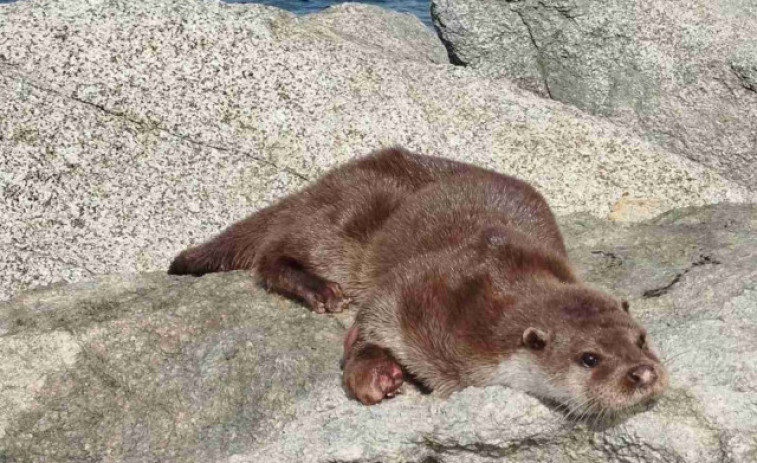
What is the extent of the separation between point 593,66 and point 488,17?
2.69ft

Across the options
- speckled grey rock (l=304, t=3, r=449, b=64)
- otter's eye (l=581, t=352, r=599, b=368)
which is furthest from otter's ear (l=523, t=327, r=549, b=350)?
speckled grey rock (l=304, t=3, r=449, b=64)

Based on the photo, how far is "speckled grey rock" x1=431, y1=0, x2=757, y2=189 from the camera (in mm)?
6566

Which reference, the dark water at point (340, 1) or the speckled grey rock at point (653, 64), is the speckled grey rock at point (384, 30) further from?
the dark water at point (340, 1)

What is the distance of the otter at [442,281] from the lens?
136 inches

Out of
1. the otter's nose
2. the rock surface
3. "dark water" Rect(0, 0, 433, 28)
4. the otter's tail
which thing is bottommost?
"dark water" Rect(0, 0, 433, 28)

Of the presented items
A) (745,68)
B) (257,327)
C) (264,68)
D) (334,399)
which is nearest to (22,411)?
(257,327)

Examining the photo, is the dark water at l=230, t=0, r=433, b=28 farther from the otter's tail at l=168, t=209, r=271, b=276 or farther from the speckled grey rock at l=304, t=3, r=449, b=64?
the otter's tail at l=168, t=209, r=271, b=276

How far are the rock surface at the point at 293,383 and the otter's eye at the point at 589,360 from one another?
0.72 ft

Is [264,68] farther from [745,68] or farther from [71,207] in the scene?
[745,68]

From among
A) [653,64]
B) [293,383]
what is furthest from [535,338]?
[653,64]

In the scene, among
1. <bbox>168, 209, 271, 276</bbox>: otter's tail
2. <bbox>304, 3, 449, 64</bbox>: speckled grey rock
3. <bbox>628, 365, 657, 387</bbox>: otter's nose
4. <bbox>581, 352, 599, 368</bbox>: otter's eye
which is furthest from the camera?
<bbox>304, 3, 449, 64</bbox>: speckled grey rock

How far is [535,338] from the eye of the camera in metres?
3.49

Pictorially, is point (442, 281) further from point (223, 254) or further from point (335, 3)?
point (335, 3)

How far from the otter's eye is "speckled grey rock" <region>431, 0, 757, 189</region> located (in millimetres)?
3586
